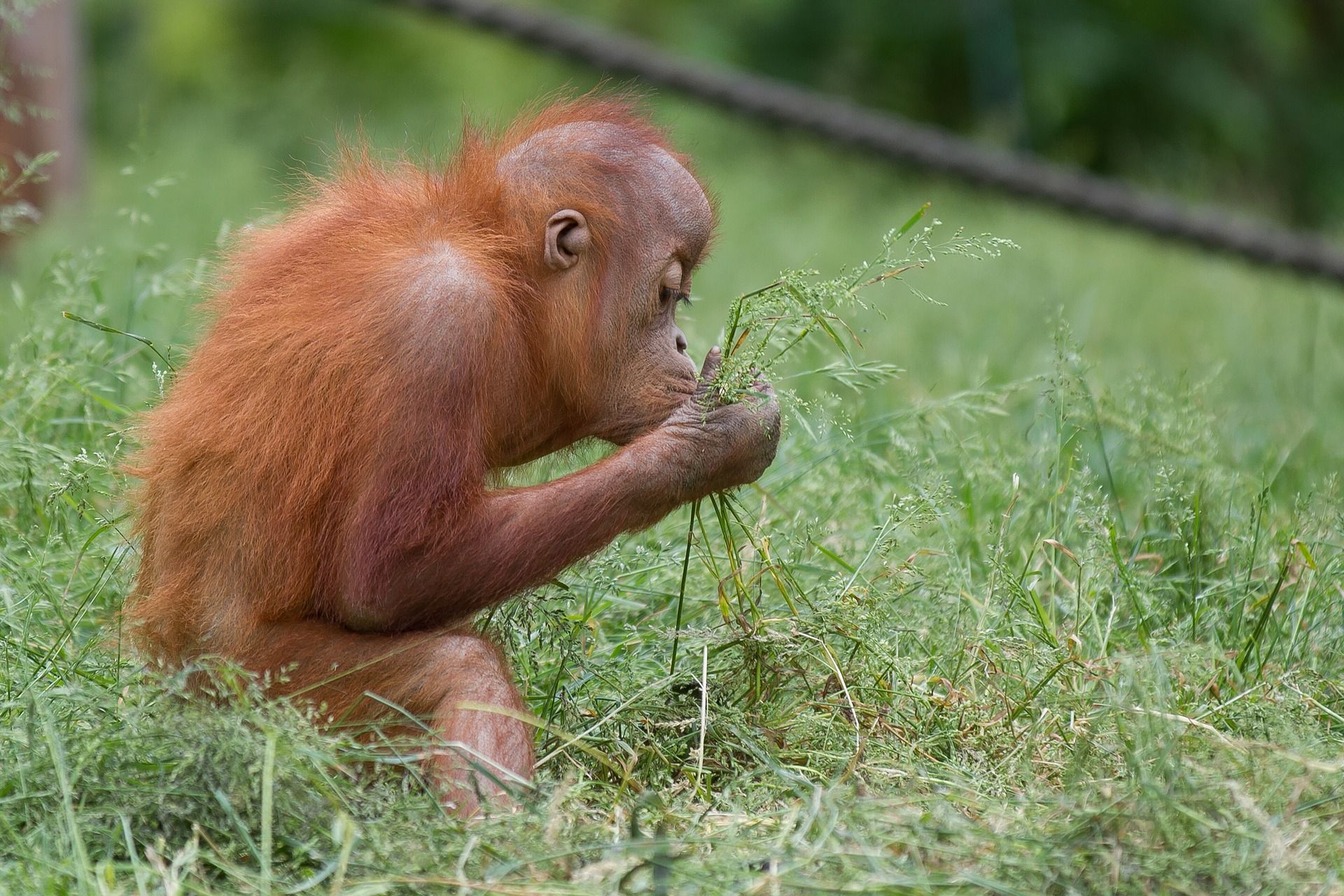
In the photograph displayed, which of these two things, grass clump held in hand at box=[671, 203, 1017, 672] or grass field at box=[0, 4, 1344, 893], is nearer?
grass field at box=[0, 4, 1344, 893]

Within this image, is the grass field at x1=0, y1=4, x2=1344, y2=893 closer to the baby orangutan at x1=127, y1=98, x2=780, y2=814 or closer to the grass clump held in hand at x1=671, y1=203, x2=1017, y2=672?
the grass clump held in hand at x1=671, y1=203, x2=1017, y2=672

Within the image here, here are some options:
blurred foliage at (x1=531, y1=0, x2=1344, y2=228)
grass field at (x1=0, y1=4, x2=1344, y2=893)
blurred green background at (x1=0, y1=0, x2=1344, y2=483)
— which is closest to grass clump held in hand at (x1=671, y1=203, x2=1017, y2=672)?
grass field at (x1=0, y1=4, x2=1344, y2=893)

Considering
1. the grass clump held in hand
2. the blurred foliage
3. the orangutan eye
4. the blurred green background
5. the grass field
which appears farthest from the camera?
the blurred foliage

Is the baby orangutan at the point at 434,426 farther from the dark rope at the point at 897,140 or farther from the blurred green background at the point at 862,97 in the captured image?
the blurred green background at the point at 862,97

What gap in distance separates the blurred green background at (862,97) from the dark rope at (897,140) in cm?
164

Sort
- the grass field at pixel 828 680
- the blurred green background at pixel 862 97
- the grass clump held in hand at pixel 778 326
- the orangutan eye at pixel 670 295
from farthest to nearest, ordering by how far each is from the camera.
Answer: the blurred green background at pixel 862 97
the orangutan eye at pixel 670 295
the grass clump held in hand at pixel 778 326
the grass field at pixel 828 680

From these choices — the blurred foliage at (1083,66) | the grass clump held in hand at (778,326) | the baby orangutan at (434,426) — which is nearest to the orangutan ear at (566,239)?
the baby orangutan at (434,426)

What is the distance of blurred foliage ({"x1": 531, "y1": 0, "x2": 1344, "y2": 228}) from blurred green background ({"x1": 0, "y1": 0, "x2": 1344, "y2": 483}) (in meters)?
0.02

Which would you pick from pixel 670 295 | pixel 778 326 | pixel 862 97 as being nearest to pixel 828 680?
pixel 778 326

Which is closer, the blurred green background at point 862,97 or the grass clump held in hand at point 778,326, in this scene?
the grass clump held in hand at point 778,326

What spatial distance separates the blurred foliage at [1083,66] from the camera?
12.4m

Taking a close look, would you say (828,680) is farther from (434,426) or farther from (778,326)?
(434,426)

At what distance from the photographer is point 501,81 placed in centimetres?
1313

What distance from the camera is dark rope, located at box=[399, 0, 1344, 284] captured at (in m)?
6.36
